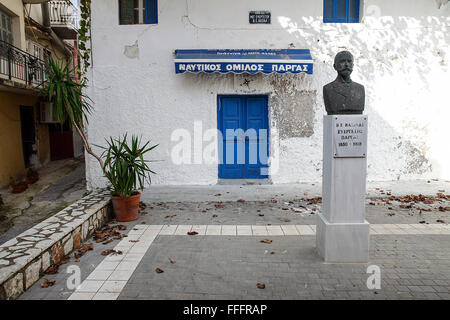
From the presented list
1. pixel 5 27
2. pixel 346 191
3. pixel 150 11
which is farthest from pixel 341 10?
pixel 5 27

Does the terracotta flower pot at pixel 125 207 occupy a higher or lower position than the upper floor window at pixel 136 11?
lower

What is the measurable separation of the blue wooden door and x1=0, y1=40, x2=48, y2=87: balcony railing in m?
5.25

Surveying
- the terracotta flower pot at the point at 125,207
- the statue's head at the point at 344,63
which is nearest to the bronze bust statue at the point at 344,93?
Result: the statue's head at the point at 344,63

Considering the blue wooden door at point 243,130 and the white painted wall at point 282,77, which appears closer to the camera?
the white painted wall at point 282,77

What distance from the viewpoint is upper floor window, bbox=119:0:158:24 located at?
7715 mm

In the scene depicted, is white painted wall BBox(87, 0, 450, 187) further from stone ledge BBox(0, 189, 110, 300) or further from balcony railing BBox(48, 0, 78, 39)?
balcony railing BBox(48, 0, 78, 39)

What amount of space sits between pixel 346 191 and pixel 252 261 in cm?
139

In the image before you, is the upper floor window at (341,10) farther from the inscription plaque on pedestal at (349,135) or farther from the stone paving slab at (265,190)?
the inscription plaque on pedestal at (349,135)

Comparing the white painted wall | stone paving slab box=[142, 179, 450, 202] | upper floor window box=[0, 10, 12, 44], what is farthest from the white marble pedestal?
upper floor window box=[0, 10, 12, 44]

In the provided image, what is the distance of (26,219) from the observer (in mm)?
6289

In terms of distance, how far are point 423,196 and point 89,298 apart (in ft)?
21.5

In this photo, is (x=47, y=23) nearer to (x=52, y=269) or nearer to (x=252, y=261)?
(x=52, y=269)

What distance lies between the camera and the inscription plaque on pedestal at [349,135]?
12.1 feet

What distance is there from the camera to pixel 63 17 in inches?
515
